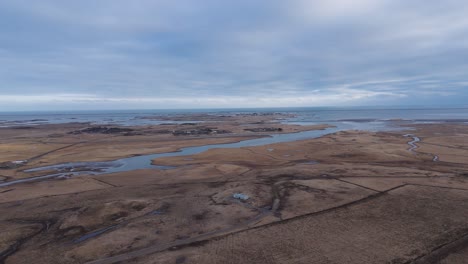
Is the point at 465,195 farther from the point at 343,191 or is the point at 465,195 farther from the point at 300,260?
the point at 300,260

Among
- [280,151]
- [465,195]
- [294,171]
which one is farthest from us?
[280,151]

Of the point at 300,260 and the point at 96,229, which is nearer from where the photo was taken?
the point at 300,260

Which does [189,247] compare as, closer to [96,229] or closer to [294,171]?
[96,229]

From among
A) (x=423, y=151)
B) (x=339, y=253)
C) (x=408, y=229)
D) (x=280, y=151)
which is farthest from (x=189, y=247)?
(x=423, y=151)

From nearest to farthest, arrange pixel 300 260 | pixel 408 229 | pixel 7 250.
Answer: pixel 300 260 < pixel 7 250 < pixel 408 229

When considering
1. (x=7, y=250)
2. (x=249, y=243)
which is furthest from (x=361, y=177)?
(x=7, y=250)

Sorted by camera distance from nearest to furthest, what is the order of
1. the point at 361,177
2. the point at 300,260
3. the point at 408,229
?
the point at 300,260 → the point at 408,229 → the point at 361,177
